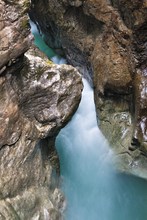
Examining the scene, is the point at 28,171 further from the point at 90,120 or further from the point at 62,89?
the point at 90,120

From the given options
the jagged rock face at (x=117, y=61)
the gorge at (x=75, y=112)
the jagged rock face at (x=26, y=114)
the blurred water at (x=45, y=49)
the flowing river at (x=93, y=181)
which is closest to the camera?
the jagged rock face at (x=26, y=114)

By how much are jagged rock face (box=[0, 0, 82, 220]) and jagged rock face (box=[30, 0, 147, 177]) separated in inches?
63.5

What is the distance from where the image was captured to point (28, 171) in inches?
238

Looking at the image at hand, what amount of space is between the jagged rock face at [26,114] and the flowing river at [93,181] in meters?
0.90

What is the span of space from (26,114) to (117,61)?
9.07 feet

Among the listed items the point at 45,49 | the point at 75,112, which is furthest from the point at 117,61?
the point at 45,49

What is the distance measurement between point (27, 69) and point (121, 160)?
320 cm

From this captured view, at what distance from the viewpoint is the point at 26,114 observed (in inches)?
236

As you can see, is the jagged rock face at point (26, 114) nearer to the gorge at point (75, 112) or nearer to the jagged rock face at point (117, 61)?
the gorge at point (75, 112)

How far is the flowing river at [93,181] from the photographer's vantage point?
7512 mm

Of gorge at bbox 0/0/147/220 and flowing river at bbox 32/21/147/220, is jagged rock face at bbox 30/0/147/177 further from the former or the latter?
flowing river at bbox 32/21/147/220

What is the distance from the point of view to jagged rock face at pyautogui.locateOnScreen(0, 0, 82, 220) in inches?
206

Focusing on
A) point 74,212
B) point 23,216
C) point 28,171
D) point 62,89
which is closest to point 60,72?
point 62,89

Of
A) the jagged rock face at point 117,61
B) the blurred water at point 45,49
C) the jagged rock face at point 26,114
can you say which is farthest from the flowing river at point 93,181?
the blurred water at point 45,49
